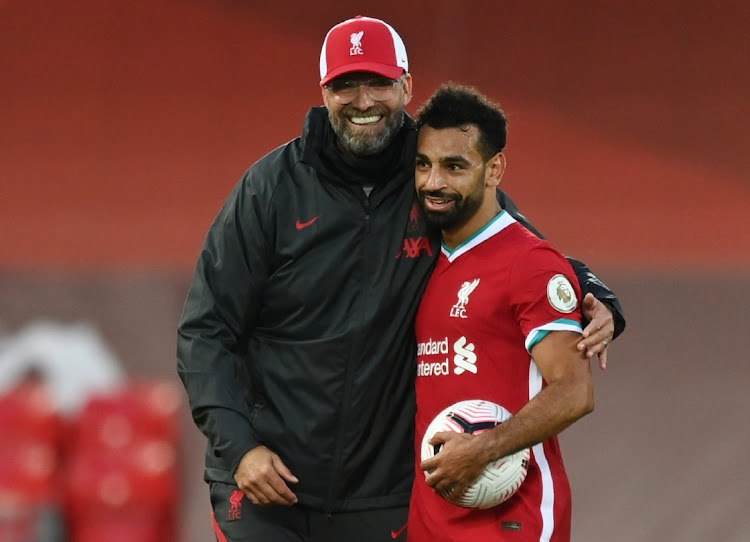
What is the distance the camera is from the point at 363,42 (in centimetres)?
303

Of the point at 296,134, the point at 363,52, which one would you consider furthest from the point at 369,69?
the point at 296,134

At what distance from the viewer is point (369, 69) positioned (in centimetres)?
299

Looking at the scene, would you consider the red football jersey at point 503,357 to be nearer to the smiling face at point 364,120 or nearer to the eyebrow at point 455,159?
the eyebrow at point 455,159

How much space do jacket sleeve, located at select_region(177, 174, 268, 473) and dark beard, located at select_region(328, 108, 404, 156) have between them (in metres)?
0.26

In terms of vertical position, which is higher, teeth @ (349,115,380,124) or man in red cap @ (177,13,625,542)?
teeth @ (349,115,380,124)

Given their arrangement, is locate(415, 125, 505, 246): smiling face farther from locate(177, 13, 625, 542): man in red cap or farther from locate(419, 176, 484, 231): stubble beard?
locate(177, 13, 625, 542): man in red cap

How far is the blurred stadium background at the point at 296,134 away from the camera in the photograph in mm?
5629

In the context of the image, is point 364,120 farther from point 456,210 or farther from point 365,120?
point 456,210

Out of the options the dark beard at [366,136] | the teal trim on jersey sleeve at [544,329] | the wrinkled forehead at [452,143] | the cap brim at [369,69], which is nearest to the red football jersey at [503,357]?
the teal trim on jersey sleeve at [544,329]

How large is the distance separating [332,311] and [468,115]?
0.58 metres

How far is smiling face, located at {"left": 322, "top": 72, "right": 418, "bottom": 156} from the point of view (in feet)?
9.82

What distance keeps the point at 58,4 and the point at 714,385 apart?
380 cm

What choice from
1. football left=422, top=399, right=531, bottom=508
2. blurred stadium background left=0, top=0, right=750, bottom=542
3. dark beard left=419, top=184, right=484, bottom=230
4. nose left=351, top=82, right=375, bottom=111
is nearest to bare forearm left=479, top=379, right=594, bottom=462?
A: football left=422, top=399, right=531, bottom=508

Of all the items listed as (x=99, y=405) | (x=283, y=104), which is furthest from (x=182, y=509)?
(x=283, y=104)
